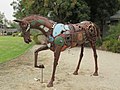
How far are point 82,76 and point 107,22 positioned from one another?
25.9m

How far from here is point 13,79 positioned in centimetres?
806

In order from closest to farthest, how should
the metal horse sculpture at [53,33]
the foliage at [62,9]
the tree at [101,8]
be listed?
the metal horse sculpture at [53,33] → the foliage at [62,9] → the tree at [101,8]

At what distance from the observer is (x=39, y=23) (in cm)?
717

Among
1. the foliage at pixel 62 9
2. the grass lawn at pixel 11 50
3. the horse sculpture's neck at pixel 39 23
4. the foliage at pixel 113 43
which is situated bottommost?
the grass lawn at pixel 11 50

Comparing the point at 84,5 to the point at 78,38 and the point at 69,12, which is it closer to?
the point at 69,12

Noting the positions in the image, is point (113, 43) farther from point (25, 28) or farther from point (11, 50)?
point (25, 28)

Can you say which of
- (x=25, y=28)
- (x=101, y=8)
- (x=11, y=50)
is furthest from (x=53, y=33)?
(x=101, y=8)

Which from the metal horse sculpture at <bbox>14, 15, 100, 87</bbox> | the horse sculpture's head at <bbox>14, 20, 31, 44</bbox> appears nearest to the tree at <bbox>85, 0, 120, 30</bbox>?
the metal horse sculpture at <bbox>14, 15, 100, 87</bbox>

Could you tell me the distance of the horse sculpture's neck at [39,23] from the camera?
7.05m

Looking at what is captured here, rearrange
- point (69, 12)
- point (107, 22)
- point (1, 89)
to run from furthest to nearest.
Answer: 1. point (107, 22)
2. point (69, 12)
3. point (1, 89)

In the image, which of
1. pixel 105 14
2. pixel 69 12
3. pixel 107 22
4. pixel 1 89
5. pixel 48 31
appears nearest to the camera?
pixel 1 89

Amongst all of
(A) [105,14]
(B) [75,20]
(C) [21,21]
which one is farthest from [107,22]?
(C) [21,21]

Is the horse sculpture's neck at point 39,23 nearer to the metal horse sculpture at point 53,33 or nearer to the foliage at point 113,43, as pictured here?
the metal horse sculpture at point 53,33

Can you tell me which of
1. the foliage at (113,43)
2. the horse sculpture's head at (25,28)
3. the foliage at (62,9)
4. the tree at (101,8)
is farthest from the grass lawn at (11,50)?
the tree at (101,8)
